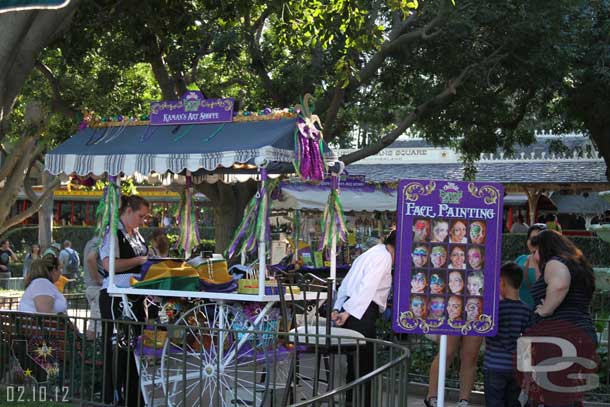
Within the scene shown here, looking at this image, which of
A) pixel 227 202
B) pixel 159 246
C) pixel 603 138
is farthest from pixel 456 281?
pixel 603 138

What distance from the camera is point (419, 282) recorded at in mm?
7375

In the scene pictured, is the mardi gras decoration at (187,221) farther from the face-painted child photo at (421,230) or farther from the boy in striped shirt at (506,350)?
the boy in striped shirt at (506,350)

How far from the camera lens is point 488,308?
737 cm

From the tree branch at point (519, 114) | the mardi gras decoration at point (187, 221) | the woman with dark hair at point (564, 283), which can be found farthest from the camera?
the tree branch at point (519, 114)

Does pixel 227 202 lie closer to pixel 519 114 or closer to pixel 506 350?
→ pixel 519 114

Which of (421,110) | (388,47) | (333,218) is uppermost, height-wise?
(388,47)

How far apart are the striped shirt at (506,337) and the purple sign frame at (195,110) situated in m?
3.34

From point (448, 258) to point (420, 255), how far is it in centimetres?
23

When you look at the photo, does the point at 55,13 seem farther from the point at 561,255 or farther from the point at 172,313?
the point at 561,255

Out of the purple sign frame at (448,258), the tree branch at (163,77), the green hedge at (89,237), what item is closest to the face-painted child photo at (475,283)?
the purple sign frame at (448,258)

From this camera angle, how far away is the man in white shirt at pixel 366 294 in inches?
327

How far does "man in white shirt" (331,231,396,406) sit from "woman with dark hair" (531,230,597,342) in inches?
56.8

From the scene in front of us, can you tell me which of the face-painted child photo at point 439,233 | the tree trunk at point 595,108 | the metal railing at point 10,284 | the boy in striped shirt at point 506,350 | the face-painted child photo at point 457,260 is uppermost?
the tree trunk at point 595,108

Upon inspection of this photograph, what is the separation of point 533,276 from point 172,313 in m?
3.70
